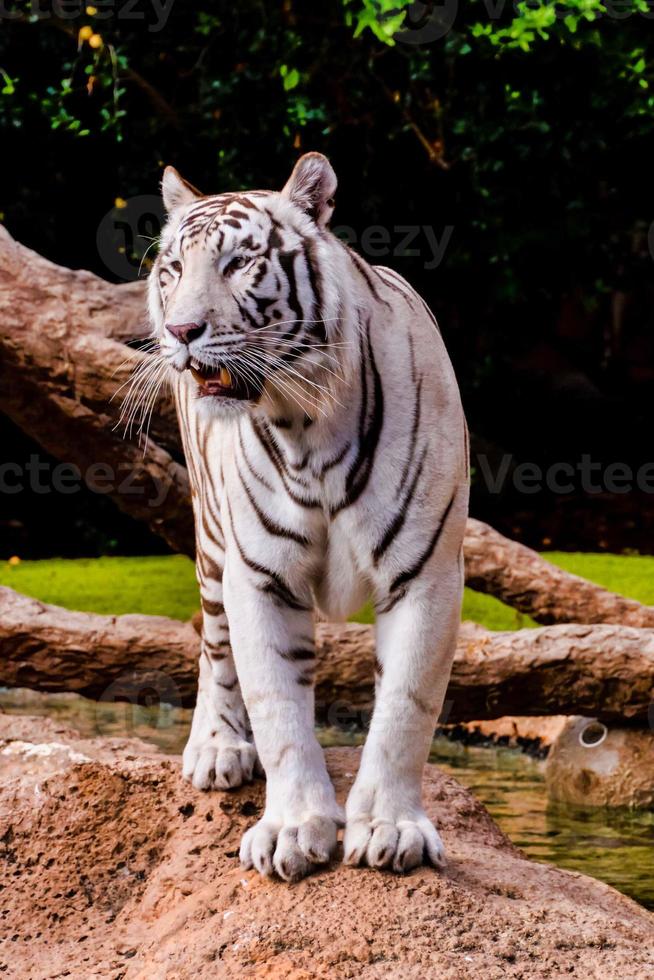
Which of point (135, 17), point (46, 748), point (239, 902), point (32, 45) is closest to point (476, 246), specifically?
point (135, 17)

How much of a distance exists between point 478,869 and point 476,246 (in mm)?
7134

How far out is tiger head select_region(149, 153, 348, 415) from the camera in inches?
103

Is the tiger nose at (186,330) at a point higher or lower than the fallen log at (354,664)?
higher

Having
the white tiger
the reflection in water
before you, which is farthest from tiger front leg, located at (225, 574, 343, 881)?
the reflection in water

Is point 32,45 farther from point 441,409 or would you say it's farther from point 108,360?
point 441,409

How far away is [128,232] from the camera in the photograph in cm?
Answer: 988

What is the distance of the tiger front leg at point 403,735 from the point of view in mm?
2736

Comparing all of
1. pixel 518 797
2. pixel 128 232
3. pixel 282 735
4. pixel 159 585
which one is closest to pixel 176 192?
pixel 282 735

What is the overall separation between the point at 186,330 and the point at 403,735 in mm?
964

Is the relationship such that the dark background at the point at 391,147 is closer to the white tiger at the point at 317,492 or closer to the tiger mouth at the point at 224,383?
the white tiger at the point at 317,492

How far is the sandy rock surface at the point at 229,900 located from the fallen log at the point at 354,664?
1352 mm

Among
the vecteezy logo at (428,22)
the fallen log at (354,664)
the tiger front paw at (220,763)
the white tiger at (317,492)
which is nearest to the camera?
the white tiger at (317,492)
